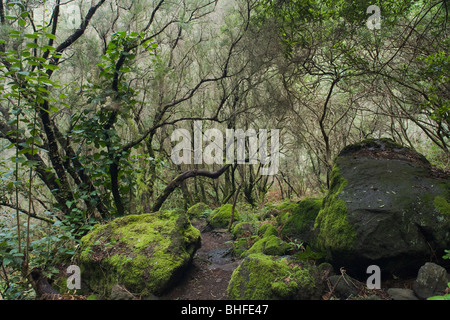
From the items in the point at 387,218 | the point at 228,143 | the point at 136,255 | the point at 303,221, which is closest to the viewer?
the point at 387,218

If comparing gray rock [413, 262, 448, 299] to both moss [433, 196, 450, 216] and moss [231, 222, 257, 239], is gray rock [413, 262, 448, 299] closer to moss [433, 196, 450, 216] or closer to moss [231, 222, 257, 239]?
moss [433, 196, 450, 216]

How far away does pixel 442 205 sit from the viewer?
3111mm

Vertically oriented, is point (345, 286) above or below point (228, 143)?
below

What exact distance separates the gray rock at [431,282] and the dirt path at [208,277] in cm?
229

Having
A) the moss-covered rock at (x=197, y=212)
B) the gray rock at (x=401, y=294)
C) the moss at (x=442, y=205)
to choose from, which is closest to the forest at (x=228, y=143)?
the moss at (x=442, y=205)

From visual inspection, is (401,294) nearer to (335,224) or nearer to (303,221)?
(335,224)

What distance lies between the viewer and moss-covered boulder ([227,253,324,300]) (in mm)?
2990

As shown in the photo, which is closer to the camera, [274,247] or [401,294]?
[401,294]

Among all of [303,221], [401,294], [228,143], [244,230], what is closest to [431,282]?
[401,294]

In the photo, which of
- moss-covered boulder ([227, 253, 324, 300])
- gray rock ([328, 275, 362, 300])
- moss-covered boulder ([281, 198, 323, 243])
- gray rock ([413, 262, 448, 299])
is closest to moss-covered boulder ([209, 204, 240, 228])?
moss-covered boulder ([281, 198, 323, 243])

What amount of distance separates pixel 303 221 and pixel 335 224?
1447 millimetres

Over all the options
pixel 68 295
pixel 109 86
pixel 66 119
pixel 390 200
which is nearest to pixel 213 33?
pixel 109 86
